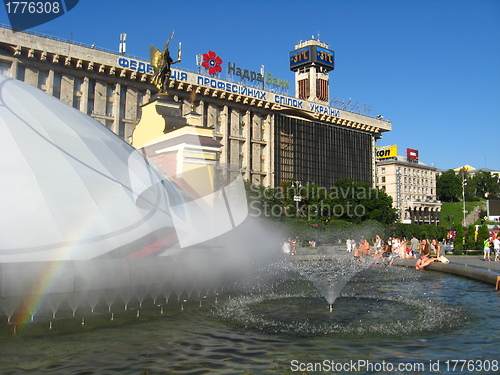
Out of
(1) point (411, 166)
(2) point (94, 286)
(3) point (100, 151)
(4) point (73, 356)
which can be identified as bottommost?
(4) point (73, 356)

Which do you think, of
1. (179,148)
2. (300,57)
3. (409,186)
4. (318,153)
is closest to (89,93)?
(179,148)

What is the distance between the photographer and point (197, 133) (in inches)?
877

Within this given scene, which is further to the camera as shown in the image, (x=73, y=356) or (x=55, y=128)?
(x=55, y=128)

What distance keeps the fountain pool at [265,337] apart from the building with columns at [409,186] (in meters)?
90.0

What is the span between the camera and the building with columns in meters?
99.2

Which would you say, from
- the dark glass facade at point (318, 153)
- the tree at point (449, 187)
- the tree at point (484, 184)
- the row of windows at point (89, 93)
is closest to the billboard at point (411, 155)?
the tree at point (449, 187)

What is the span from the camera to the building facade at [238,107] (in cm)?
4525

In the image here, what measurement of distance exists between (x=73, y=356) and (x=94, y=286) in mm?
2469

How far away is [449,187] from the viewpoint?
125 metres

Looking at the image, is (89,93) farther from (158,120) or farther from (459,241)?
(459,241)

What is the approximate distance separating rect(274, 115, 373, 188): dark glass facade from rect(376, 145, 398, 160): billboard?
1776cm

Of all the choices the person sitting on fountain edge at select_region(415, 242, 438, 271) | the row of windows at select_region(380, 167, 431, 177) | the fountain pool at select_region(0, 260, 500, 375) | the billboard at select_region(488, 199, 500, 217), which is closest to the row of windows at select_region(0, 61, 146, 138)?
the billboard at select_region(488, 199, 500, 217)

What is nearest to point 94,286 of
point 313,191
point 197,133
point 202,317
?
point 202,317

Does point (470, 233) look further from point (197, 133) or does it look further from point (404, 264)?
point (197, 133)
